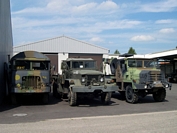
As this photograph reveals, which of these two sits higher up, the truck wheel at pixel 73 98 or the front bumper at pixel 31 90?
the front bumper at pixel 31 90

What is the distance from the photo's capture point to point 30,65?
1355cm

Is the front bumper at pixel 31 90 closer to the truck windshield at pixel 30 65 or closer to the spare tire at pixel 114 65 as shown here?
the truck windshield at pixel 30 65

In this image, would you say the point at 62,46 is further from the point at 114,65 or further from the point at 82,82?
the point at 82,82

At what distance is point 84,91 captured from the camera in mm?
12055

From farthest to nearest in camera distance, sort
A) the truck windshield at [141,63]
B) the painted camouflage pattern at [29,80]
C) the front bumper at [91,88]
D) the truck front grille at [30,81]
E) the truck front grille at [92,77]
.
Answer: the truck windshield at [141,63], the truck front grille at [92,77], the truck front grille at [30,81], the painted camouflage pattern at [29,80], the front bumper at [91,88]

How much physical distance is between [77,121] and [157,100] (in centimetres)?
753

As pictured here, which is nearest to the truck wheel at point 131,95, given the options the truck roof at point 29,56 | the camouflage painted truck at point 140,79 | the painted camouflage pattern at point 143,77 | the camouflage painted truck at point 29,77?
the camouflage painted truck at point 140,79

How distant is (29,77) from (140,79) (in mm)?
5749

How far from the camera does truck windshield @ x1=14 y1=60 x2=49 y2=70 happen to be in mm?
13414

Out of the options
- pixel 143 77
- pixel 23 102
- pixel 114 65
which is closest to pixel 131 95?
pixel 143 77

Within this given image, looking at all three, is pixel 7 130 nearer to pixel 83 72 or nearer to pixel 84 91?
pixel 84 91

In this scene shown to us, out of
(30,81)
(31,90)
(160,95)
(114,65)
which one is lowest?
(160,95)

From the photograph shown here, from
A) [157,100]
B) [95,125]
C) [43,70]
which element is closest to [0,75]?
[43,70]

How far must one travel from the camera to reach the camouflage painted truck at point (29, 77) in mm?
12562
